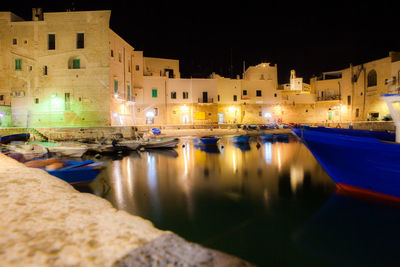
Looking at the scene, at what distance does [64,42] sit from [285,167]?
903 inches

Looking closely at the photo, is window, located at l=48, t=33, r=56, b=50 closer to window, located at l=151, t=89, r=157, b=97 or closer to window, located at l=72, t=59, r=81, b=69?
window, located at l=72, t=59, r=81, b=69

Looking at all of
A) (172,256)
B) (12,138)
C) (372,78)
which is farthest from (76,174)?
(372,78)

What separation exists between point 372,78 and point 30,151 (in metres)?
39.6

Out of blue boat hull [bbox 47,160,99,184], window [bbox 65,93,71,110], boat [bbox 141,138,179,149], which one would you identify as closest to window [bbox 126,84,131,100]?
window [bbox 65,93,71,110]

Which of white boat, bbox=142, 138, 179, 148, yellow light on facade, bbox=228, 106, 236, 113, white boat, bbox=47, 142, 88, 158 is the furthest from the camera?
yellow light on facade, bbox=228, 106, 236, 113

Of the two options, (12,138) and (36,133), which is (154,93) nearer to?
(36,133)

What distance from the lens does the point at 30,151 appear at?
13328mm

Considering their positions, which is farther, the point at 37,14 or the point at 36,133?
the point at 37,14

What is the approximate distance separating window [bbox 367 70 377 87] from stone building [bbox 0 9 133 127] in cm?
3415

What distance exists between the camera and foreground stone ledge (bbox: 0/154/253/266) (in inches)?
97.5

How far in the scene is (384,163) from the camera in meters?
5.84

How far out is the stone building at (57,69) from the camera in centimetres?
2167

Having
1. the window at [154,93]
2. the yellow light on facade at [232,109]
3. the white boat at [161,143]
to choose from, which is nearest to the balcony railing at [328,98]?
the yellow light on facade at [232,109]

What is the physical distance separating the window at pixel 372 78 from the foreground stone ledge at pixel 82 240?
3772 cm
